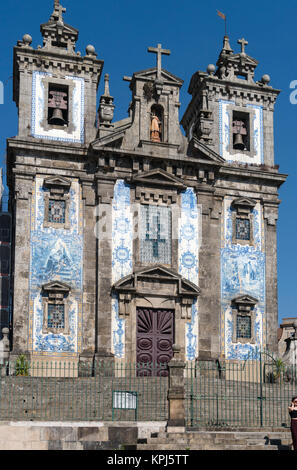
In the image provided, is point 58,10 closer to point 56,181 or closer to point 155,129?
point 155,129

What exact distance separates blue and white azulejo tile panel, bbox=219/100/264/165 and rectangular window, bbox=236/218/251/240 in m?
2.52

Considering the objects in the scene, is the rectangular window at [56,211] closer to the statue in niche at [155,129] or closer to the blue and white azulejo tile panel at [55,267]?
the blue and white azulejo tile panel at [55,267]

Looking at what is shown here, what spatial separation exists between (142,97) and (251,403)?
13.0 meters

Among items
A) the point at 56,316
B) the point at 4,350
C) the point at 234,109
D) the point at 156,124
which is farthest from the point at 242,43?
the point at 4,350

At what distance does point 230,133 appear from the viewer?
3412 centimetres

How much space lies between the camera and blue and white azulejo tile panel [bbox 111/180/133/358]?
→ 98.3 feet

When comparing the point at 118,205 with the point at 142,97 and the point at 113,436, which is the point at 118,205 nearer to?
the point at 142,97

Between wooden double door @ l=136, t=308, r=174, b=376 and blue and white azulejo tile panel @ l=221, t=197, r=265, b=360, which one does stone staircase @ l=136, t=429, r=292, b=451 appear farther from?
blue and white azulejo tile panel @ l=221, t=197, r=265, b=360

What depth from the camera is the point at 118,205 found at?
3114cm

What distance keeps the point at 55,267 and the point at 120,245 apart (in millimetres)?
2500

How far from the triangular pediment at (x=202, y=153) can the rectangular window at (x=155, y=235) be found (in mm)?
2547

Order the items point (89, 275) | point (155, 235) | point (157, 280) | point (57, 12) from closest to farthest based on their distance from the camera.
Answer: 1. point (89, 275)
2. point (157, 280)
3. point (155, 235)
4. point (57, 12)
